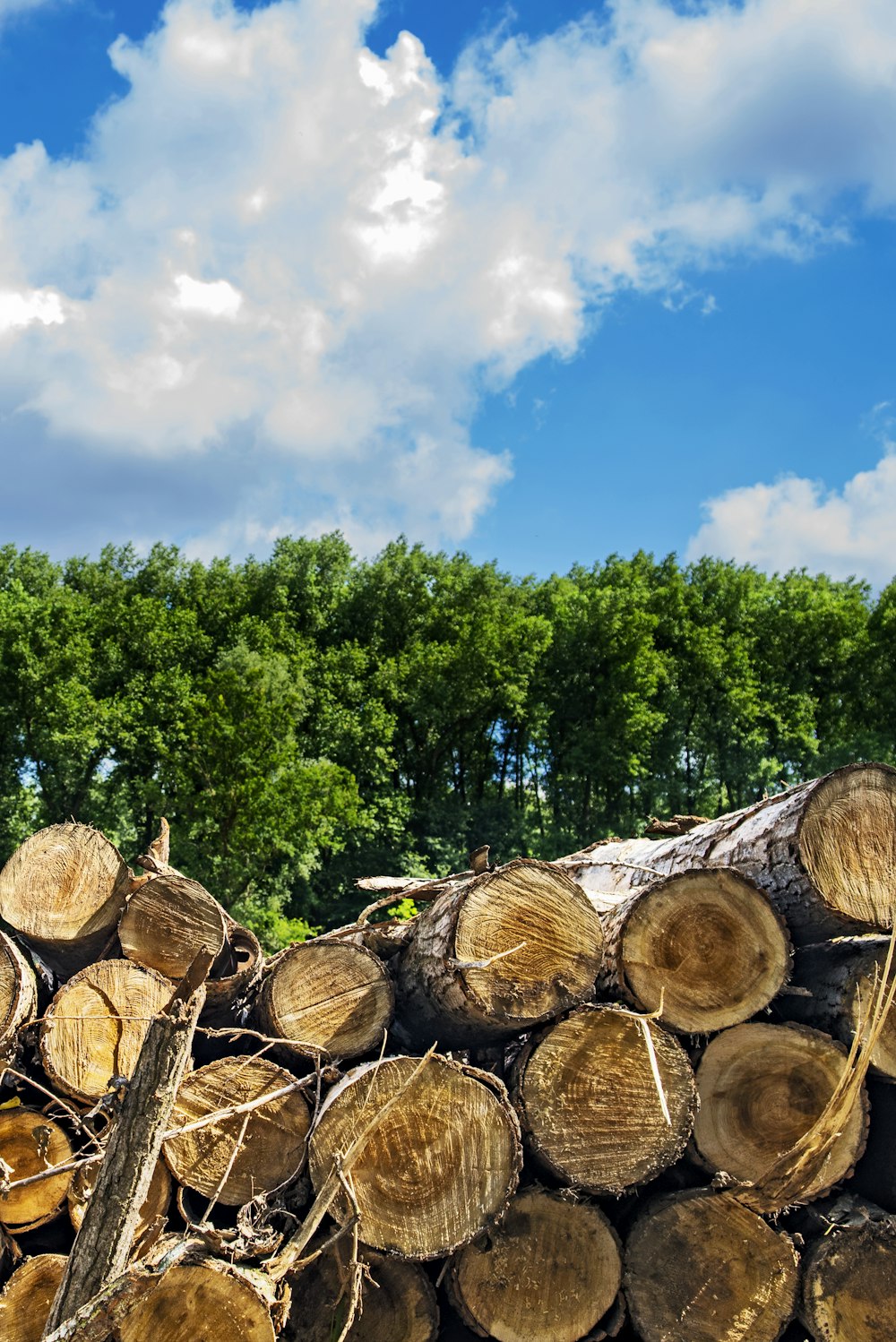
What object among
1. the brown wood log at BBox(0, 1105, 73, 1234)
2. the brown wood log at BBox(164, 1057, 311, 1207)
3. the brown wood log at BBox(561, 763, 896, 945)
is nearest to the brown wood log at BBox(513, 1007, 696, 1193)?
the brown wood log at BBox(561, 763, 896, 945)

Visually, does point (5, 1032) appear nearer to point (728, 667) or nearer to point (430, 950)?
point (430, 950)

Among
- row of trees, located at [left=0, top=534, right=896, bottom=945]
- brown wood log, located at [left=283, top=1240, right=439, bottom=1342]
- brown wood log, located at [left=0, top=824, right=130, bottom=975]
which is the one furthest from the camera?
row of trees, located at [left=0, top=534, right=896, bottom=945]

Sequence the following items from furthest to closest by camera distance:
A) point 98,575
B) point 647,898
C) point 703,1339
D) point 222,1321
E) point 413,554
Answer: point 413,554 → point 98,575 → point 647,898 → point 703,1339 → point 222,1321

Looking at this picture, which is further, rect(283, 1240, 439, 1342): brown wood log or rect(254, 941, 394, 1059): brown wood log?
rect(254, 941, 394, 1059): brown wood log

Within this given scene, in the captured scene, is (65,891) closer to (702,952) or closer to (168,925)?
(168,925)

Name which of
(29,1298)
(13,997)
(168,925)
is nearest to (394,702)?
(168,925)

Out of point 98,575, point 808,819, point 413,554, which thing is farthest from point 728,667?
point 808,819

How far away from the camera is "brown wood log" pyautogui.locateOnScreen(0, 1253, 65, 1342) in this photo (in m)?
3.93

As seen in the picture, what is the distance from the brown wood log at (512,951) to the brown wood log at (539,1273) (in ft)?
2.25

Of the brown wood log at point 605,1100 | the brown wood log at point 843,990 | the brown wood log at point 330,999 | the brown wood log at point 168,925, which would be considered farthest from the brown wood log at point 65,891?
the brown wood log at point 843,990

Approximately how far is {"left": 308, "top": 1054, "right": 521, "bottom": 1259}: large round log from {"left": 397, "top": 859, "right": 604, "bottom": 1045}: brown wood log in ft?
0.99

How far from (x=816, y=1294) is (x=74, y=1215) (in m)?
2.88

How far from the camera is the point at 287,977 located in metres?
4.26

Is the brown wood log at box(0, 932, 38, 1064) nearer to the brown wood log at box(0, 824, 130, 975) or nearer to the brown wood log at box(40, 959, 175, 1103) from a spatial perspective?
the brown wood log at box(40, 959, 175, 1103)
